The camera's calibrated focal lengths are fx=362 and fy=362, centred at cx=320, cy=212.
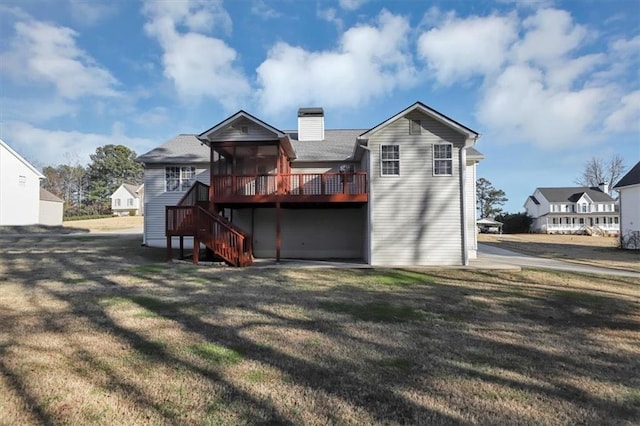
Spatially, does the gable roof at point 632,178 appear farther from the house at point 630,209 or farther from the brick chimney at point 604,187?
the brick chimney at point 604,187

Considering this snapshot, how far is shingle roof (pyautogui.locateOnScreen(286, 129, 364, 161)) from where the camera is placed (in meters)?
16.7

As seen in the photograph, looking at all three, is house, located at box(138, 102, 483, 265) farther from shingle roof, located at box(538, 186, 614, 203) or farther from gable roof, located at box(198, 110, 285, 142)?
shingle roof, located at box(538, 186, 614, 203)

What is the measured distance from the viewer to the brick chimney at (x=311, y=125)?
19188 millimetres

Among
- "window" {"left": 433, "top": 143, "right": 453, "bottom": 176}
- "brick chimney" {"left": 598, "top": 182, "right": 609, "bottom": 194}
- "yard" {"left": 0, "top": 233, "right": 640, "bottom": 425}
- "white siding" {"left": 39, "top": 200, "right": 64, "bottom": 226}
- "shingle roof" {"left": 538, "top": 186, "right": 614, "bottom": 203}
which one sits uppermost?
"brick chimney" {"left": 598, "top": 182, "right": 609, "bottom": 194}

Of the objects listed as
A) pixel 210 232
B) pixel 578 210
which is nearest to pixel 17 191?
pixel 210 232

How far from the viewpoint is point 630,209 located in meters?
22.6

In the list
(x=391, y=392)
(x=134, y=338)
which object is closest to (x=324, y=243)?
(x=134, y=338)

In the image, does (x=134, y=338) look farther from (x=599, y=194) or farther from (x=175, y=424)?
(x=599, y=194)

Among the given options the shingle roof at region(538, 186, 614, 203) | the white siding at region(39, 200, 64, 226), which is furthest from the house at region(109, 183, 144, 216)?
the shingle roof at region(538, 186, 614, 203)

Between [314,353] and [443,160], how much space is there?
10.5 meters

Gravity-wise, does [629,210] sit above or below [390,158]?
below

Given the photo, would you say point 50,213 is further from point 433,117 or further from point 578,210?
point 578,210

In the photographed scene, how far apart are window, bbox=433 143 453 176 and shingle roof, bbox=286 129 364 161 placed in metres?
4.03

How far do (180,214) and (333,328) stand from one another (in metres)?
9.16
